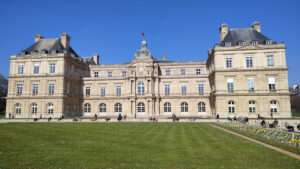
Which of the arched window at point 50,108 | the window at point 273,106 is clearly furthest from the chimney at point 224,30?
the arched window at point 50,108

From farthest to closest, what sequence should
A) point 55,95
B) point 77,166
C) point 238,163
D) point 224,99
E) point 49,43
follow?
point 49,43, point 55,95, point 224,99, point 238,163, point 77,166

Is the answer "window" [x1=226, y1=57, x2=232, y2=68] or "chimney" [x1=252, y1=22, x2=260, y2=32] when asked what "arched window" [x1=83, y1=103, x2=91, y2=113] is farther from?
"chimney" [x1=252, y1=22, x2=260, y2=32]

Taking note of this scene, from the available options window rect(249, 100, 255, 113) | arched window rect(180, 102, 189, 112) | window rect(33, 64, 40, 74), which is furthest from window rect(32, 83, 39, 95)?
window rect(249, 100, 255, 113)

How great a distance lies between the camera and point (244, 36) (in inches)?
1598

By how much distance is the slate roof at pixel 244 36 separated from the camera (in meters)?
39.5

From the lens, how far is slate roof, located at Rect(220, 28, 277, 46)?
1556 inches

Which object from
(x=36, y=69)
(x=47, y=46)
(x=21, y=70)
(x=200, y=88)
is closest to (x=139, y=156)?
(x=200, y=88)

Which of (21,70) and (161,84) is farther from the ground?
(21,70)

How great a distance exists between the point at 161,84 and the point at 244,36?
19549 millimetres

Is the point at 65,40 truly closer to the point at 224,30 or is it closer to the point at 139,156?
the point at 224,30

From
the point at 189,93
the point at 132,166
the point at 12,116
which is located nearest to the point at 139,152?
the point at 132,166

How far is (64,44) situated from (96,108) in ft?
54.1

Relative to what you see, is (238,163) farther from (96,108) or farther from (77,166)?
(96,108)

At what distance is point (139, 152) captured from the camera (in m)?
10.3
